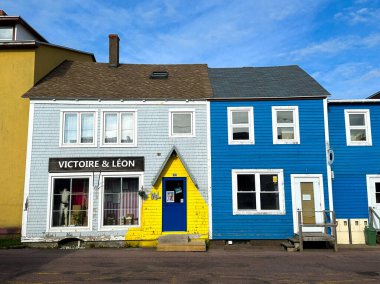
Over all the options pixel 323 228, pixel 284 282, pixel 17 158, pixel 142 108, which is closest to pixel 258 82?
pixel 142 108

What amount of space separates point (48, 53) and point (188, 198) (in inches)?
408

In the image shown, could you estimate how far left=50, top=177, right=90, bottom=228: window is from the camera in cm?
1427

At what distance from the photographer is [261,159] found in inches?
577

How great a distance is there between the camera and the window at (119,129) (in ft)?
48.9

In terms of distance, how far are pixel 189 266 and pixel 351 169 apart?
29.5 feet

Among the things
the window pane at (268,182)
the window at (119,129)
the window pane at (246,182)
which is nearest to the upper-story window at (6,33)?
the window at (119,129)

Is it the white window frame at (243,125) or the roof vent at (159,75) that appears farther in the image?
the roof vent at (159,75)

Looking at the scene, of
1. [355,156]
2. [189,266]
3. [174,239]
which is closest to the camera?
[189,266]

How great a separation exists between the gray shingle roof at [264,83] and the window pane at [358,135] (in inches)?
89.6

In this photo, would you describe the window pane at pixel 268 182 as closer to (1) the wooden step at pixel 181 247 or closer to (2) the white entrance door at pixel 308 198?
(2) the white entrance door at pixel 308 198

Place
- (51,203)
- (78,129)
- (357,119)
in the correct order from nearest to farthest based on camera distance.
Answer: (51,203) → (78,129) → (357,119)

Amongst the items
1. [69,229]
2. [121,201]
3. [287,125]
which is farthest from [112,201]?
[287,125]

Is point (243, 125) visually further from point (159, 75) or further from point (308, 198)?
point (159, 75)

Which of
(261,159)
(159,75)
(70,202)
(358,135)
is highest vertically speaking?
(159,75)
